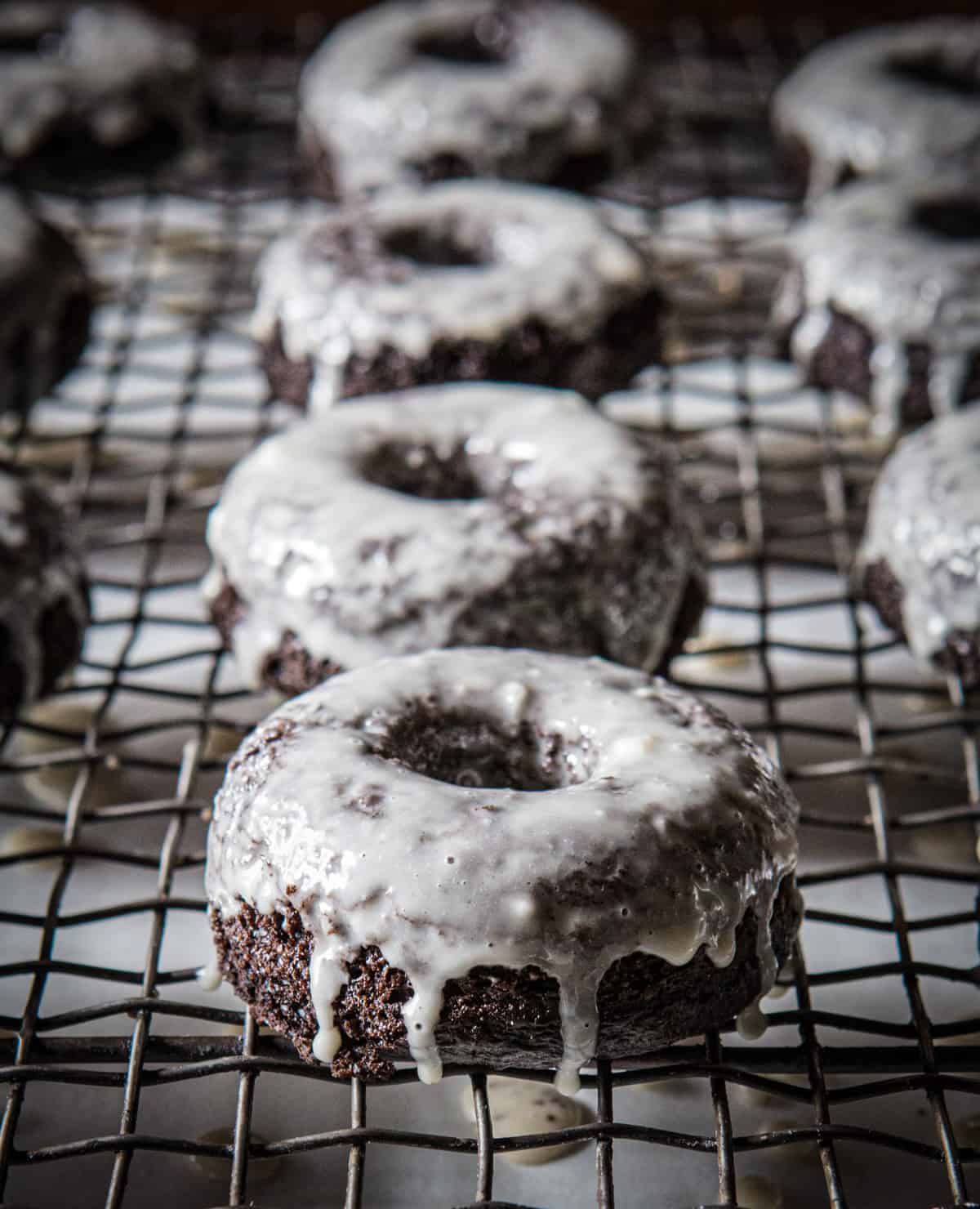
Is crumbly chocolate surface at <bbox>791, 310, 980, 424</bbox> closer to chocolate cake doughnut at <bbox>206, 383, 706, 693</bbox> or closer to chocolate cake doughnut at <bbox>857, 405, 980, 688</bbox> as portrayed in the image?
chocolate cake doughnut at <bbox>857, 405, 980, 688</bbox>

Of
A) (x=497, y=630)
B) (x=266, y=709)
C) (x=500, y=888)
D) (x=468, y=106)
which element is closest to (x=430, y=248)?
(x=468, y=106)

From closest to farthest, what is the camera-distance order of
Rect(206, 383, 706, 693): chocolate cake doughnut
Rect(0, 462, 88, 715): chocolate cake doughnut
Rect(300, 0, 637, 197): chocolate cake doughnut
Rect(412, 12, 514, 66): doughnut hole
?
Rect(206, 383, 706, 693): chocolate cake doughnut → Rect(0, 462, 88, 715): chocolate cake doughnut → Rect(300, 0, 637, 197): chocolate cake doughnut → Rect(412, 12, 514, 66): doughnut hole

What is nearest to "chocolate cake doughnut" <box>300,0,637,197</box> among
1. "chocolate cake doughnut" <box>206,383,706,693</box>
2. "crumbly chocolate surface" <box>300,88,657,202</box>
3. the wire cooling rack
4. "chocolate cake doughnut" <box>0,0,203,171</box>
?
"crumbly chocolate surface" <box>300,88,657,202</box>

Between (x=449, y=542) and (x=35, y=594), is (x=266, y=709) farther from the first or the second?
(x=449, y=542)

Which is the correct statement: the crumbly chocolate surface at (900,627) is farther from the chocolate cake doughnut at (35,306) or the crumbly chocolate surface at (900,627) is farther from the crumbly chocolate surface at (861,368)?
the chocolate cake doughnut at (35,306)

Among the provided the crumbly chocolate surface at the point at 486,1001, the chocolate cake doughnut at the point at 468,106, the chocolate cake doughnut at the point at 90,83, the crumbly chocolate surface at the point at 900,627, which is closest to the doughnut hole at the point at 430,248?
the chocolate cake doughnut at the point at 468,106

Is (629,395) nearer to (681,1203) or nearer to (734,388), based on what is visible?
(734,388)
